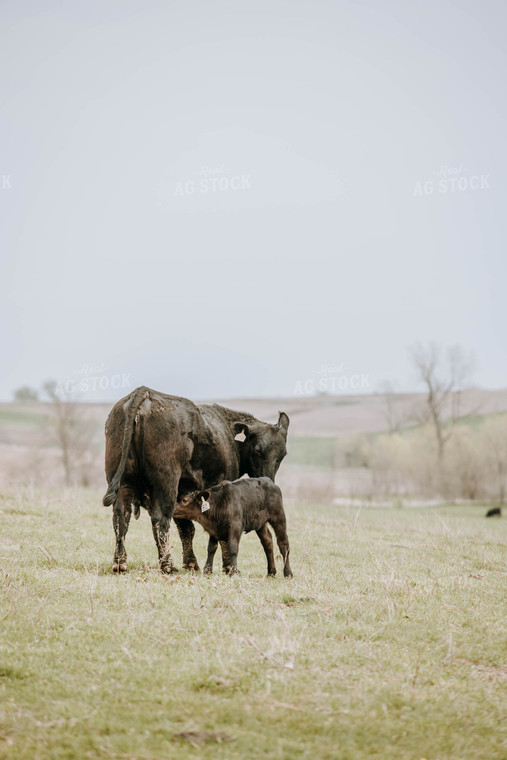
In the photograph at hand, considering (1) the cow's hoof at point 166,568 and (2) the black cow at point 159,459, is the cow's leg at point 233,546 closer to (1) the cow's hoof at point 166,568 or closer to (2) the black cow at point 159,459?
(2) the black cow at point 159,459

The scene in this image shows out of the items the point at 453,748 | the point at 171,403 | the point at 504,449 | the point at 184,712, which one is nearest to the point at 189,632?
the point at 184,712

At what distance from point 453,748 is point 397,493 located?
55452 mm

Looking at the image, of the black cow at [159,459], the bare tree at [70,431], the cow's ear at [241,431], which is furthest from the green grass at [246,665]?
the bare tree at [70,431]

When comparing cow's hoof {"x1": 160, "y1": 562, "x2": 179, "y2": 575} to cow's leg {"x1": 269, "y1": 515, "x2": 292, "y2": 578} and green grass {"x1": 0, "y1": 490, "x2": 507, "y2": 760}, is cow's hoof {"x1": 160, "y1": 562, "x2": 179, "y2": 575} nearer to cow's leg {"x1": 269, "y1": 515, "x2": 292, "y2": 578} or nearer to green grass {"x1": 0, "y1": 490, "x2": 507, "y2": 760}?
green grass {"x1": 0, "y1": 490, "x2": 507, "y2": 760}

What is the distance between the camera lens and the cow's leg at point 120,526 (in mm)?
11297

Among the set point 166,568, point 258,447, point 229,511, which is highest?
point 258,447

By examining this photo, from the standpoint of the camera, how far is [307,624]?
28.0 ft

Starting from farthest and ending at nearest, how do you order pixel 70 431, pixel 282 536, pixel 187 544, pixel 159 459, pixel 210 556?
pixel 70 431 < pixel 187 544 < pixel 282 536 < pixel 210 556 < pixel 159 459

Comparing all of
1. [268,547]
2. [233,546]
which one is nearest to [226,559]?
[233,546]

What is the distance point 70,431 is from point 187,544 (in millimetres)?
50701

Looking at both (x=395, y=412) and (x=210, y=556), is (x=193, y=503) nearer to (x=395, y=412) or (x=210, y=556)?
(x=210, y=556)

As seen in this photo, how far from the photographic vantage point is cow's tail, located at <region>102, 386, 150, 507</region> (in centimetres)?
1098

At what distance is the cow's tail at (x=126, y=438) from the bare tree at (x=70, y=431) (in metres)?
50.0

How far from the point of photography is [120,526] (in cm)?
1127
